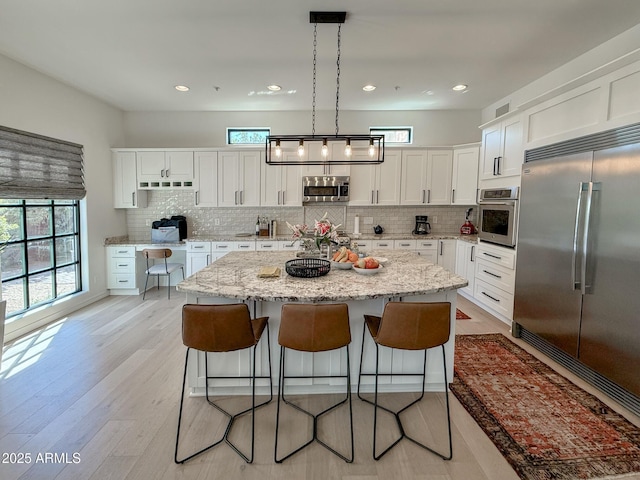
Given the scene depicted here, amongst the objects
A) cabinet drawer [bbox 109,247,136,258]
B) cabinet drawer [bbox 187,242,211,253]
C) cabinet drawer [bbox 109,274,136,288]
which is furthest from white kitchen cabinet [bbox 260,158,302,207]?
cabinet drawer [bbox 109,274,136,288]

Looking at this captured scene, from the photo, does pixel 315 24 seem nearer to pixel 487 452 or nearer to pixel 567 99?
pixel 567 99

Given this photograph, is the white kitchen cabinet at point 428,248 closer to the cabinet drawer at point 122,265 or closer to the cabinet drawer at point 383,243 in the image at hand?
the cabinet drawer at point 383,243

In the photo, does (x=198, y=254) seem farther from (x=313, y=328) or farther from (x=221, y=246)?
(x=313, y=328)

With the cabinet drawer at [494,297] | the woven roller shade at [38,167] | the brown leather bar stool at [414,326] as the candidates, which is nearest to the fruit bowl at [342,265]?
the brown leather bar stool at [414,326]

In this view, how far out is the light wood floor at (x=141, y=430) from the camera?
1777mm

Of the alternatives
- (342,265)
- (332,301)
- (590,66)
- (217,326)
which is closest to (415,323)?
(332,301)

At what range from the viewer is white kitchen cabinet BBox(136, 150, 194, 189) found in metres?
5.12

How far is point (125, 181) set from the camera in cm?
514

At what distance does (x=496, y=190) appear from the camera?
3918mm

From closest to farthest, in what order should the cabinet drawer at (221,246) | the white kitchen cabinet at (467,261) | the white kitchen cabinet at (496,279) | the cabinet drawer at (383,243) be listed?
the white kitchen cabinet at (496,279) → the white kitchen cabinet at (467,261) → the cabinet drawer at (221,246) → the cabinet drawer at (383,243)

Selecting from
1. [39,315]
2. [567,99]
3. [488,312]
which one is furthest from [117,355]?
[567,99]

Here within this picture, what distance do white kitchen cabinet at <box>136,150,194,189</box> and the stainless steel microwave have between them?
1.86 meters

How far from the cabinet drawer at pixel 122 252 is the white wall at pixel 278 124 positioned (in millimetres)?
1772

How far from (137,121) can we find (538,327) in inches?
248
